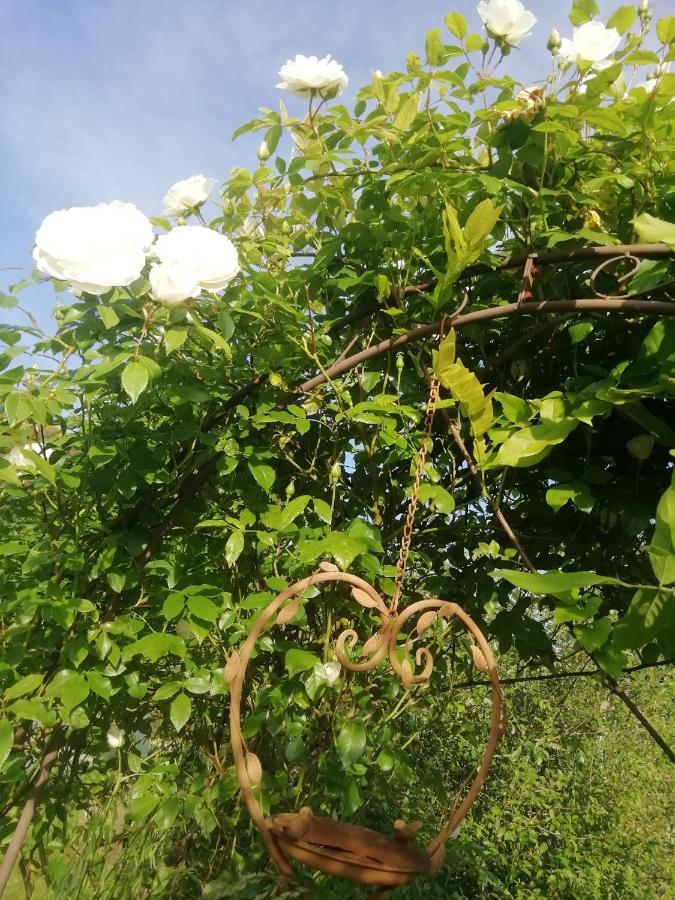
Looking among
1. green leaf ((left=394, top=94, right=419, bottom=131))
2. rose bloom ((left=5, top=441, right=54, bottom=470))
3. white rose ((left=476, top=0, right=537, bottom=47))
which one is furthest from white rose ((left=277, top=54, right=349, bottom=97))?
rose bloom ((left=5, top=441, right=54, bottom=470))

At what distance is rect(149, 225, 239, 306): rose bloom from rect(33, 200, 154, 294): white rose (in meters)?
0.03

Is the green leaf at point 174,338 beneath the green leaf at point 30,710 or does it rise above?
above

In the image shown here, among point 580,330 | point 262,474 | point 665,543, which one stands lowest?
point 665,543

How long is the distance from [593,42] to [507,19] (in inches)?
6.3

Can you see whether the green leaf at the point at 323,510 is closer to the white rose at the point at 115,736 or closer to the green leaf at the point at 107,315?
the green leaf at the point at 107,315

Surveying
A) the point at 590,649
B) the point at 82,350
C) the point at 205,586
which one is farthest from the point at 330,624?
the point at 82,350

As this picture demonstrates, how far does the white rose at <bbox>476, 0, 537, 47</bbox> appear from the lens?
3.52 feet

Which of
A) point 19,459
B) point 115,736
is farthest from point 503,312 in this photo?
→ point 115,736

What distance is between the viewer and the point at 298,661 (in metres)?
1.00

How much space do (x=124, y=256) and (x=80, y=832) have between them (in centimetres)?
127

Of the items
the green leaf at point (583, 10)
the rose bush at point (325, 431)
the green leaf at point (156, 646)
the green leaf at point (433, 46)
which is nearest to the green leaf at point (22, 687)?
the rose bush at point (325, 431)

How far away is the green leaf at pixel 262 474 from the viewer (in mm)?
1127

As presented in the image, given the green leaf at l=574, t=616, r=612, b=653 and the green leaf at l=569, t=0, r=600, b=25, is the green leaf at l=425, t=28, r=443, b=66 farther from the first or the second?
the green leaf at l=574, t=616, r=612, b=653

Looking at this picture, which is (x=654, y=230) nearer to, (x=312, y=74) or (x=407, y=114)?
(x=407, y=114)
